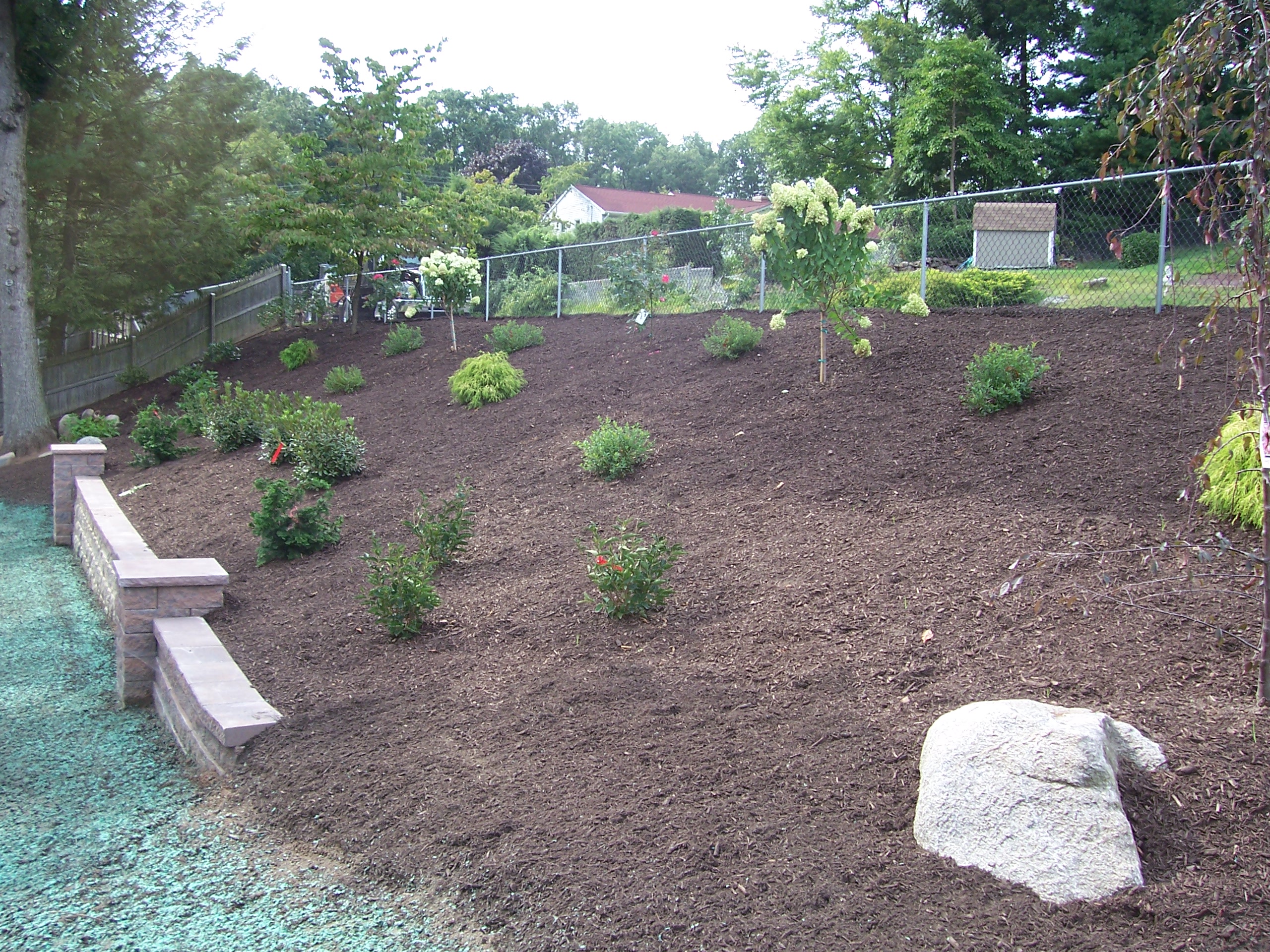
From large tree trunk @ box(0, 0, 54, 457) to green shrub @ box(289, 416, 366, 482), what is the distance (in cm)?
732

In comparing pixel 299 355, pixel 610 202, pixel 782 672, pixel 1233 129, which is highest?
pixel 610 202

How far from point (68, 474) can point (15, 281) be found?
18.6 ft

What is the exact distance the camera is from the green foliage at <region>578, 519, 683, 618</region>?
12.8 ft

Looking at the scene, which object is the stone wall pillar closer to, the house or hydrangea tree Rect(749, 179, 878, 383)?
hydrangea tree Rect(749, 179, 878, 383)

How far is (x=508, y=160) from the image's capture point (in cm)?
4566

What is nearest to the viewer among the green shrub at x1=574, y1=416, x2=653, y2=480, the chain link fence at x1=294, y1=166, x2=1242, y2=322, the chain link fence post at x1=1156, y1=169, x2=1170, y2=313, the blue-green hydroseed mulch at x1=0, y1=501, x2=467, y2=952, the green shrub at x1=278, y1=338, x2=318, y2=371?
the blue-green hydroseed mulch at x1=0, y1=501, x2=467, y2=952


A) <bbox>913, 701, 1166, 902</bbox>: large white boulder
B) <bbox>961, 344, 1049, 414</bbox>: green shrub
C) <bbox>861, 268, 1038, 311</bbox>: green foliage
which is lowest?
<bbox>913, 701, 1166, 902</bbox>: large white boulder

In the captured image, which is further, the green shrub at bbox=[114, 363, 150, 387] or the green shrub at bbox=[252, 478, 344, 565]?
the green shrub at bbox=[114, 363, 150, 387]

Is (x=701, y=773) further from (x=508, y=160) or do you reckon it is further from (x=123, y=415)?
(x=508, y=160)

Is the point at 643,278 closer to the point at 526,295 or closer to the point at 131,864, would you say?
the point at 526,295

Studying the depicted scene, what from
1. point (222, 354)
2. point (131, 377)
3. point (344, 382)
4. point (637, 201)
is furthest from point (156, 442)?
point (637, 201)

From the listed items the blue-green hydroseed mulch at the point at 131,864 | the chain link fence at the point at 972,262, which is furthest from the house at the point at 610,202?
the blue-green hydroseed mulch at the point at 131,864

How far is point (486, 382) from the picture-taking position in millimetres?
9320

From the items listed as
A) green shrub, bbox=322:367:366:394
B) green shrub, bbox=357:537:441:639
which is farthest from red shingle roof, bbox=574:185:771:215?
green shrub, bbox=357:537:441:639
